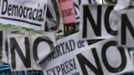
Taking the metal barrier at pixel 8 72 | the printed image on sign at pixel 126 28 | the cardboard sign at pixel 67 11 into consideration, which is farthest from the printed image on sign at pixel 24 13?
the printed image on sign at pixel 126 28

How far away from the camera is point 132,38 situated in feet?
11.2

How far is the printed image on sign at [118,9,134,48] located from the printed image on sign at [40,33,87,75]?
0.59 meters

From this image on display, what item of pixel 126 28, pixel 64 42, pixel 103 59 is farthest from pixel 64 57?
pixel 126 28

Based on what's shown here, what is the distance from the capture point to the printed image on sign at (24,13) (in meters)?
4.11

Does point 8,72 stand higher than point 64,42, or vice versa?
point 64,42

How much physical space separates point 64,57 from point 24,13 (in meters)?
0.41

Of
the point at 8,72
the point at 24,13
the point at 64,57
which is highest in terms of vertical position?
the point at 24,13

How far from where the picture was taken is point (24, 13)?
4168 mm

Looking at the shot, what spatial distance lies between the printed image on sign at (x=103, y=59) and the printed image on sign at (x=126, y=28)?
289 millimetres

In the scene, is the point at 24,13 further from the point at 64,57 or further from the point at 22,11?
the point at 64,57

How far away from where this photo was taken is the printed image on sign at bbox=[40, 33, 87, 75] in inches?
159

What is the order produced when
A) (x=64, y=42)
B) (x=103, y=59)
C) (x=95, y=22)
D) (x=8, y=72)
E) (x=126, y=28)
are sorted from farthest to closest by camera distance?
(x=8, y=72), (x=64, y=42), (x=103, y=59), (x=95, y=22), (x=126, y=28)

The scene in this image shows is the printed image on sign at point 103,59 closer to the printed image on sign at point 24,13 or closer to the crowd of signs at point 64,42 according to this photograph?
the crowd of signs at point 64,42

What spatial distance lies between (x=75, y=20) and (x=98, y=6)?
1.62ft
